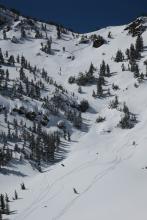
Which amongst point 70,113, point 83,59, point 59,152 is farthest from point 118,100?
point 83,59

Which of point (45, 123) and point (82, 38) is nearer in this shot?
point (45, 123)

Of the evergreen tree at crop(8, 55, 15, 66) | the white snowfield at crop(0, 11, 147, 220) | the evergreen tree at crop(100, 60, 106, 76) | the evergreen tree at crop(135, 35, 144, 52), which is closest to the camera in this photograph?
the white snowfield at crop(0, 11, 147, 220)

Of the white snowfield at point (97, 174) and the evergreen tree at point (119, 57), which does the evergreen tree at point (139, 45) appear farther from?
the evergreen tree at point (119, 57)

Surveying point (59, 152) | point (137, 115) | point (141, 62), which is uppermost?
point (141, 62)

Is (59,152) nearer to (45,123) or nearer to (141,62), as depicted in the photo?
(45,123)

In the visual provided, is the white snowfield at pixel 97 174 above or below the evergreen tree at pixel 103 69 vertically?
below

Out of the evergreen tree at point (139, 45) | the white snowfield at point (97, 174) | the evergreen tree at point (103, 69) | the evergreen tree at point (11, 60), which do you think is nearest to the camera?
the white snowfield at point (97, 174)

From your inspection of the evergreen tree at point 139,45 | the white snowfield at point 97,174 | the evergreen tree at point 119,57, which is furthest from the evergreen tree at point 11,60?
the evergreen tree at point 139,45

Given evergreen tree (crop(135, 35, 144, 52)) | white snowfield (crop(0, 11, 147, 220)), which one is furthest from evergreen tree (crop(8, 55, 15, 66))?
evergreen tree (crop(135, 35, 144, 52))

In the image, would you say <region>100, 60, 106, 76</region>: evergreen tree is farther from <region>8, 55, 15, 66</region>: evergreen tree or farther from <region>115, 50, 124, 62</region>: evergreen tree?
<region>8, 55, 15, 66</region>: evergreen tree
